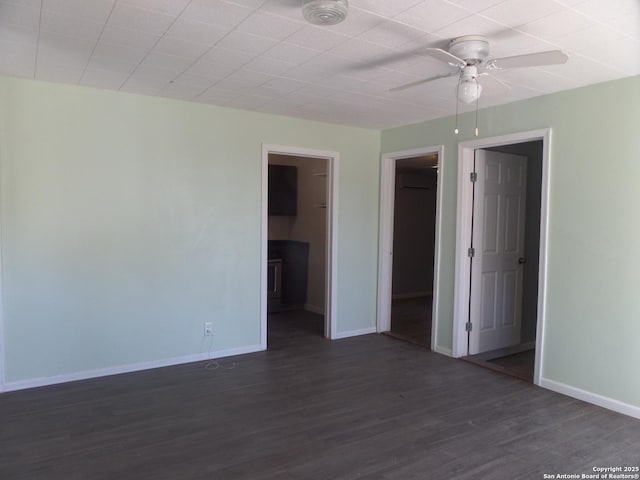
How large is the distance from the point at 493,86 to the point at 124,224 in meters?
3.14

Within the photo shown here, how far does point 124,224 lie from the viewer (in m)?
3.75

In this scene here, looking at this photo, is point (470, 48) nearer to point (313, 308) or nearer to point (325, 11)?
point (325, 11)

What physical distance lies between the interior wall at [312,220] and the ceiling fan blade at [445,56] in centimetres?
352

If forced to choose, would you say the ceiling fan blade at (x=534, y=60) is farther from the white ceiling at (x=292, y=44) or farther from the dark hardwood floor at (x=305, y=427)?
the dark hardwood floor at (x=305, y=427)

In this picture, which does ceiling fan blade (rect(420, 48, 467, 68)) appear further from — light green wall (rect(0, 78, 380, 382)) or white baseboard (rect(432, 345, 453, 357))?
white baseboard (rect(432, 345, 453, 357))

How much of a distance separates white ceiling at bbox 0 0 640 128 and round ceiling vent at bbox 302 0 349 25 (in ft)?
0.31

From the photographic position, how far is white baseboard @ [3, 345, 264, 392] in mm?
3436

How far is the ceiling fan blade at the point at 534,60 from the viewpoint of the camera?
2176 millimetres

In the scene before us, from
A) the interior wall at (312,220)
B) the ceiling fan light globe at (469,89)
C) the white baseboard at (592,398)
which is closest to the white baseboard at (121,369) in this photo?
the interior wall at (312,220)

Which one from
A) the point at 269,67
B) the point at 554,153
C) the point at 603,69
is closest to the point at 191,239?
the point at 269,67

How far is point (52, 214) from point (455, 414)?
3354mm

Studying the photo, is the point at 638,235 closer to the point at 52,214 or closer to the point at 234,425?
the point at 234,425

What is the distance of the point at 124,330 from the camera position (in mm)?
3797

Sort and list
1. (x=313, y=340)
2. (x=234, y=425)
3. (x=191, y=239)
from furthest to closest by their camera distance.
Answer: (x=313, y=340)
(x=191, y=239)
(x=234, y=425)
